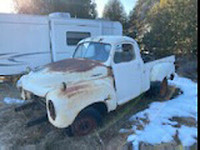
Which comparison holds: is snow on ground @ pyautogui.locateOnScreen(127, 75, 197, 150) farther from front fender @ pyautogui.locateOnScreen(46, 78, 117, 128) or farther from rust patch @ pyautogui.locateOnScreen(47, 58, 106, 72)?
rust patch @ pyautogui.locateOnScreen(47, 58, 106, 72)

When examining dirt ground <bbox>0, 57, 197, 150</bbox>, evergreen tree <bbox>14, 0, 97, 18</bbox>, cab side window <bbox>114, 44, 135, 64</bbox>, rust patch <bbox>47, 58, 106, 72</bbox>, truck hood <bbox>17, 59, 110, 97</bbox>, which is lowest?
dirt ground <bbox>0, 57, 197, 150</bbox>

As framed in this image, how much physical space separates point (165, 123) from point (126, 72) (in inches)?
53.6

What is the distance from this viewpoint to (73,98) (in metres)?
2.74

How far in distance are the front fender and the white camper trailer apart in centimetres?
470

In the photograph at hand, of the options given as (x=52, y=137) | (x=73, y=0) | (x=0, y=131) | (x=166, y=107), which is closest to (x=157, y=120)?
(x=166, y=107)

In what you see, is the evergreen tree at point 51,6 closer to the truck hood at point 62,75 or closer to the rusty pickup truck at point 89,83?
the rusty pickup truck at point 89,83

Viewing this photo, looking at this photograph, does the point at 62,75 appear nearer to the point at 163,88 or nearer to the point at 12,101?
the point at 12,101

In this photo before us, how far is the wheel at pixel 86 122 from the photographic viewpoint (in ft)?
9.89

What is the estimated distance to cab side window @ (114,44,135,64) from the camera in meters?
3.80

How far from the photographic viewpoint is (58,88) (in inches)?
112

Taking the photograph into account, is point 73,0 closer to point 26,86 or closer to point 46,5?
point 46,5

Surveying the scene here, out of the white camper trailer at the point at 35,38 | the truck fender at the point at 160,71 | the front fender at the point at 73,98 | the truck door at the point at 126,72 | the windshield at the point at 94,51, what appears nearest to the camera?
the front fender at the point at 73,98

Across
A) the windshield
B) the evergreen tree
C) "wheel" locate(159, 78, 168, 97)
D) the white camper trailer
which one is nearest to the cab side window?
the windshield

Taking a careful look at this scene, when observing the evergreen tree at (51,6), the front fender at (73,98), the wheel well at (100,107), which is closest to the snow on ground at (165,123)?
the wheel well at (100,107)
